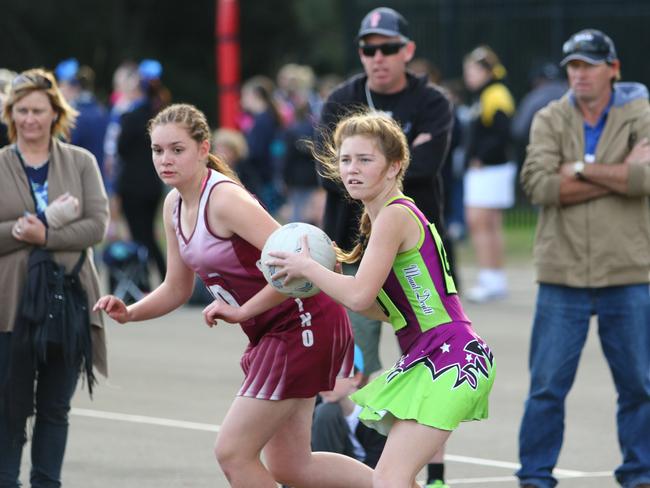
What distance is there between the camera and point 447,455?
8.45 meters

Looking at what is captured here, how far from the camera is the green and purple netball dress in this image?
5.65 meters

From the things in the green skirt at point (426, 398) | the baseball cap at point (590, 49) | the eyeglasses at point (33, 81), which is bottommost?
the green skirt at point (426, 398)

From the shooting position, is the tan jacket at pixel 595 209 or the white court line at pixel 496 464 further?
the white court line at pixel 496 464

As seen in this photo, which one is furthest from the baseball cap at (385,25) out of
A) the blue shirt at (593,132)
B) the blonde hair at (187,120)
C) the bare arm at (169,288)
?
the bare arm at (169,288)

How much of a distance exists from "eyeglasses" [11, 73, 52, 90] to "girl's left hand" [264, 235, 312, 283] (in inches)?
82.1

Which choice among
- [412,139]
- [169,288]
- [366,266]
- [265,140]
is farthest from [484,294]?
[366,266]

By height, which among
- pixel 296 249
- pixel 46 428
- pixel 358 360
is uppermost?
pixel 296 249

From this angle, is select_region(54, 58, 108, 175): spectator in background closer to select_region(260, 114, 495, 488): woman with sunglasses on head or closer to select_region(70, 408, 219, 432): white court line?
select_region(70, 408, 219, 432): white court line

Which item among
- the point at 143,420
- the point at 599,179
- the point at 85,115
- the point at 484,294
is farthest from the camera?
the point at 484,294

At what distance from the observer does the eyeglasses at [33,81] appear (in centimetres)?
700

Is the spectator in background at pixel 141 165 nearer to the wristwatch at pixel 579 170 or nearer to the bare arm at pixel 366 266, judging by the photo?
the wristwatch at pixel 579 170

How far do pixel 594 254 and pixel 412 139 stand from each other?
110cm

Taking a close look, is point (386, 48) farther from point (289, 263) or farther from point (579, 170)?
point (289, 263)

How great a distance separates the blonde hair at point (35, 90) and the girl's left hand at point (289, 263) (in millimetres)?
2049
